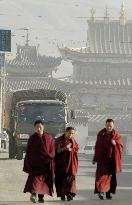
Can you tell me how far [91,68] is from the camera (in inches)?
3610

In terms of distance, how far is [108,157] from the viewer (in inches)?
774

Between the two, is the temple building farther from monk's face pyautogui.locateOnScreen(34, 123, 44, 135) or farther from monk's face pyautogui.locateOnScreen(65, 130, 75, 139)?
monk's face pyautogui.locateOnScreen(34, 123, 44, 135)

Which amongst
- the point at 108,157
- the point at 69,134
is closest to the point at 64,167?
the point at 69,134

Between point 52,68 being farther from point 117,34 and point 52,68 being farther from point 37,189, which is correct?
point 37,189

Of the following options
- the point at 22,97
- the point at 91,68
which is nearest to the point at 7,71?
the point at 91,68

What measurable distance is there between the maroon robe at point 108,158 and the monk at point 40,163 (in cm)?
131

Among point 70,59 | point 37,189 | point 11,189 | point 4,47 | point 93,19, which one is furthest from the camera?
point 93,19

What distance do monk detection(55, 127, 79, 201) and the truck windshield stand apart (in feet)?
49.5

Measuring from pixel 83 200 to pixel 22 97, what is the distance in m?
18.8

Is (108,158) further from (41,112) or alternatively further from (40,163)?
(41,112)

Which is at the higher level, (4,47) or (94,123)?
(4,47)

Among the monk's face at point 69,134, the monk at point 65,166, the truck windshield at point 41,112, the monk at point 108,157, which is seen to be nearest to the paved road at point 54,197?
the monk at point 65,166

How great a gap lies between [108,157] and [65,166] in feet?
3.32

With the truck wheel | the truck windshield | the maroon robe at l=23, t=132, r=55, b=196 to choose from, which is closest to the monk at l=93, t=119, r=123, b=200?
the maroon robe at l=23, t=132, r=55, b=196
